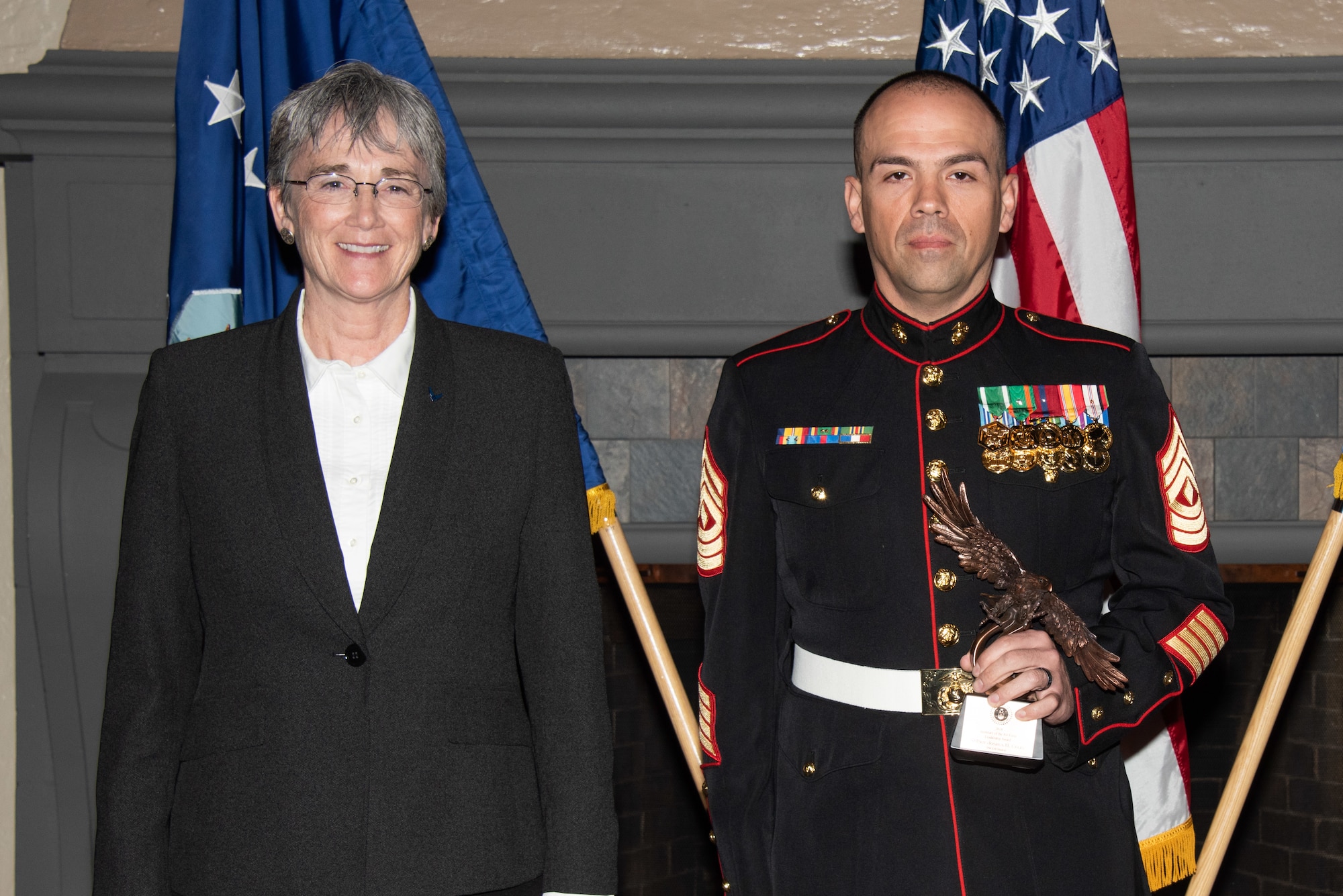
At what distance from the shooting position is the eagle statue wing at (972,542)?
1.31 m

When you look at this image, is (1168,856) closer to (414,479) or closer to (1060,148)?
(1060,148)

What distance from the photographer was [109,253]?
8.21 ft

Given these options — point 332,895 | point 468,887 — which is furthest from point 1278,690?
point 332,895

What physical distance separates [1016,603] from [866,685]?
0.72 feet

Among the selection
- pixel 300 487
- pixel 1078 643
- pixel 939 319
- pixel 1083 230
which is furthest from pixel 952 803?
pixel 1083 230

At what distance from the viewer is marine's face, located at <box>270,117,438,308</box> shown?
137 centimetres

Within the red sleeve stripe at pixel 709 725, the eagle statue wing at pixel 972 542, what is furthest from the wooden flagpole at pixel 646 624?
the eagle statue wing at pixel 972 542

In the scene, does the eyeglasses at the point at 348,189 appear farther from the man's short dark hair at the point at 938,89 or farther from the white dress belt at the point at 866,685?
the white dress belt at the point at 866,685

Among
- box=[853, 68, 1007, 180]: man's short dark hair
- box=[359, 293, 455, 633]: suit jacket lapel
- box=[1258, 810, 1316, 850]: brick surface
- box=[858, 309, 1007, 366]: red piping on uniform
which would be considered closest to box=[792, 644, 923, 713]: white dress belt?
box=[858, 309, 1007, 366]: red piping on uniform

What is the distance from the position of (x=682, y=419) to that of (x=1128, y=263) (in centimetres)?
96

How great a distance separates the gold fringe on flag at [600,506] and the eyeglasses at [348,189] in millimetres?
731

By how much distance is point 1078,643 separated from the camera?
1301mm

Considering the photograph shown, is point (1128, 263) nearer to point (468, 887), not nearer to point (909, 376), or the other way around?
point (909, 376)

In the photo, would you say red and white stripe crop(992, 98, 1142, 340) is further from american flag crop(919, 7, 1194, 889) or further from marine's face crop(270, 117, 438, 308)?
marine's face crop(270, 117, 438, 308)
